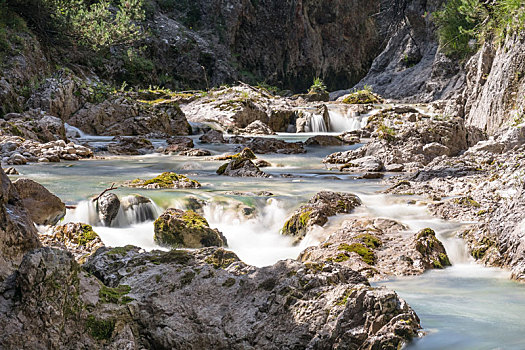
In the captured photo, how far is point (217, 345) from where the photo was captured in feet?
7.25

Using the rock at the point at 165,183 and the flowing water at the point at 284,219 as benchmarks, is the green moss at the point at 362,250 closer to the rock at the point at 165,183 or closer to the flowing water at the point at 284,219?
the flowing water at the point at 284,219

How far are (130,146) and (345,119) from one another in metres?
10.8

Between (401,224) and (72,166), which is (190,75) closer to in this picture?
(72,166)

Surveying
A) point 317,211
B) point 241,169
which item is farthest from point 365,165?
point 317,211

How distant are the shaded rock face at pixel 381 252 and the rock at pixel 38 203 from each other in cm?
314

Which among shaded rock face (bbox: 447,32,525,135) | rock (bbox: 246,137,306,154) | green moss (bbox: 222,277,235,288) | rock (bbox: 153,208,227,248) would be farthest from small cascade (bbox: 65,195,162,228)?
rock (bbox: 246,137,306,154)

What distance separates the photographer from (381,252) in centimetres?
496

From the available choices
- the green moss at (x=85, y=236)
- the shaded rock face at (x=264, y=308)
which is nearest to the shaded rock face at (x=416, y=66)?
the green moss at (x=85, y=236)

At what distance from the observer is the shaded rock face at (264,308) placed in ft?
7.07

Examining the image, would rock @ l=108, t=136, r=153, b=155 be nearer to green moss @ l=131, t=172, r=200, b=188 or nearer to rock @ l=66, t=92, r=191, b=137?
rock @ l=66, t=92, r=191, b=137

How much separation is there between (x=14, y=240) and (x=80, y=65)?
2520 cm

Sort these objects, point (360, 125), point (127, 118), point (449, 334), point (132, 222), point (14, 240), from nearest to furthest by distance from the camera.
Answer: point (14, 240), point (449, 334), point (132, 222), point (127, 118), point (360, 125)

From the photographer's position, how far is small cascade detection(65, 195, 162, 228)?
655cm

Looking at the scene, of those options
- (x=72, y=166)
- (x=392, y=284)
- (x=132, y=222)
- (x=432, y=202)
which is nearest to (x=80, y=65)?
(x=72, y=166)
